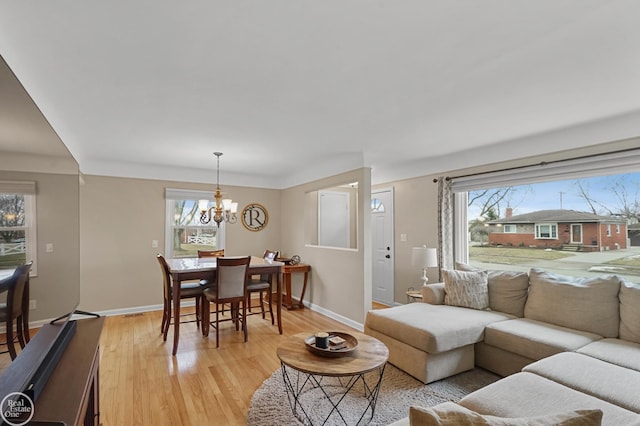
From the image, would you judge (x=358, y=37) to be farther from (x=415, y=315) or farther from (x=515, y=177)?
(x=515, y=177)

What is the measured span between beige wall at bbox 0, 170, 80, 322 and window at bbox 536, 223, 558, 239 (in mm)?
4306

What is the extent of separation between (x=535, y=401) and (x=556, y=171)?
252cm

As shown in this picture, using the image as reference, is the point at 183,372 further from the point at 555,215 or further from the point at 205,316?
the point at 555,215

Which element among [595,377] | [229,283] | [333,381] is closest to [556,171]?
[595,377]

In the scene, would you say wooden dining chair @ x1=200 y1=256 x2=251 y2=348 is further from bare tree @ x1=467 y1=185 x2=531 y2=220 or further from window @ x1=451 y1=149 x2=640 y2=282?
bare tree @ x1=467 y1=185 x2=531 y2=220

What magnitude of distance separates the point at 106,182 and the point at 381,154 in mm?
4057

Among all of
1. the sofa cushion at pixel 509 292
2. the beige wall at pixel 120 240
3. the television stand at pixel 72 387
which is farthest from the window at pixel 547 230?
the beige wall at pixel 120 240

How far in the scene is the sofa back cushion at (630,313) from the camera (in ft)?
8.13

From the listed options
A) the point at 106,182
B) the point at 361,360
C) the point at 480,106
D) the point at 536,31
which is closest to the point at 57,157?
the point at 361,360

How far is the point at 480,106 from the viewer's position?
2613mm

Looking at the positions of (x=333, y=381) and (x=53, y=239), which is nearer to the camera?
(x=53, y=239)

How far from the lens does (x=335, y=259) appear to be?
4727mm

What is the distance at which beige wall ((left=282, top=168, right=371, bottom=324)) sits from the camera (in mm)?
4141

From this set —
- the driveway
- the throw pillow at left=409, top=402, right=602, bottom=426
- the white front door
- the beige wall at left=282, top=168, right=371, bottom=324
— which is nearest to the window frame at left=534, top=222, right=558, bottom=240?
the driveway
